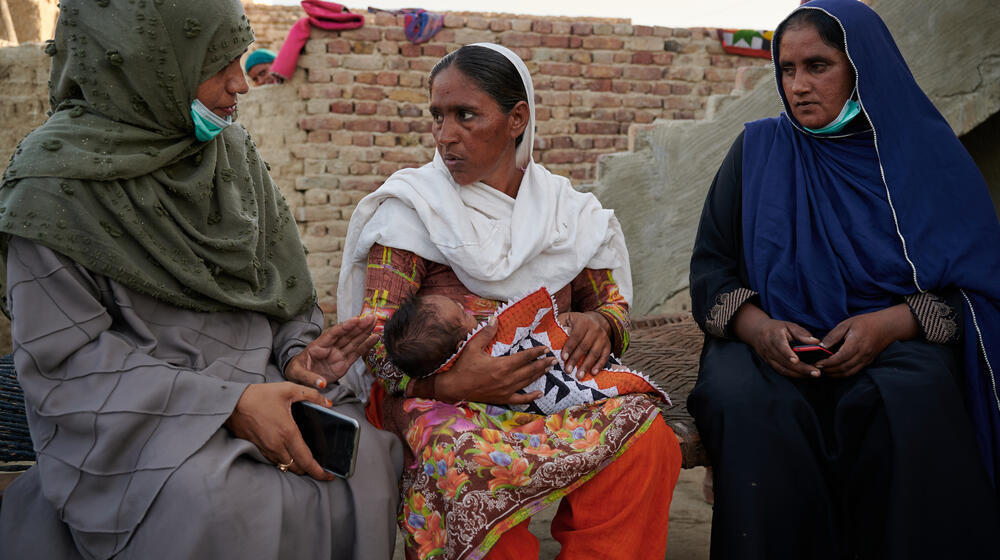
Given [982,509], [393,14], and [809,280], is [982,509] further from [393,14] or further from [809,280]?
[393,14]

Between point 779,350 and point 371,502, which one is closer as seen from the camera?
point 371,502

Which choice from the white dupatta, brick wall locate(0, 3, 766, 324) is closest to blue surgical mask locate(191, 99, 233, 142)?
the white dupatta

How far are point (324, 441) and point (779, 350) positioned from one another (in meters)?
1.32

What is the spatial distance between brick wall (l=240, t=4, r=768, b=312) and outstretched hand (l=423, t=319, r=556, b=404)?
5.00m

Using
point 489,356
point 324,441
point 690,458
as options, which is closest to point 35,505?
point 324,441

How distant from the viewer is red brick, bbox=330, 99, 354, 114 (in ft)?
23.7

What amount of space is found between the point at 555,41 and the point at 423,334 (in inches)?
230

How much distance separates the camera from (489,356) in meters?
2.15

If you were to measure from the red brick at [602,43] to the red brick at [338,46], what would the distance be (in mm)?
2216

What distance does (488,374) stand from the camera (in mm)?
2129

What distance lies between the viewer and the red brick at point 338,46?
7137mm

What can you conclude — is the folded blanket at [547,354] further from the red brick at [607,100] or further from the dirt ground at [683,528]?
the red brick at [607,100]

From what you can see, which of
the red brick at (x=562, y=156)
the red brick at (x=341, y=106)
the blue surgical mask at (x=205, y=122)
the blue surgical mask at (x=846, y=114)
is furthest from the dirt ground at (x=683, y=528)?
the red brick at (x=341, y=106)

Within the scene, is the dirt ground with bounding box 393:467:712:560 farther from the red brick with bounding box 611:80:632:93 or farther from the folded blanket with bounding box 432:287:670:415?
the red brick with bounding box 611:80:632:93
